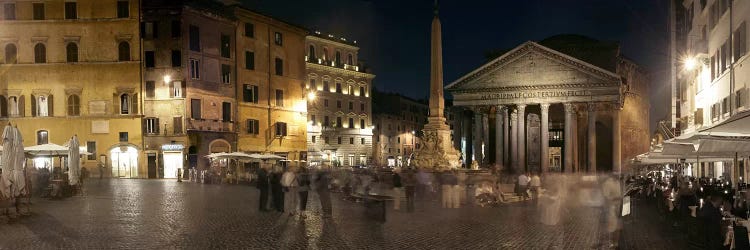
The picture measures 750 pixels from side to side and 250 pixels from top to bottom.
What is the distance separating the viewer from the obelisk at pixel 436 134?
113ft

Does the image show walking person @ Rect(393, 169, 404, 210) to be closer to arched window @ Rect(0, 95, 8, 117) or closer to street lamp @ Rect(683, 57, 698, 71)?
street lamp @ Rect(683, 57, 698, 71)

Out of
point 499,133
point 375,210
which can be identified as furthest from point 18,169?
point 499,133

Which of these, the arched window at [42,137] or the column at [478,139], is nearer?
the arched window at [42,137]

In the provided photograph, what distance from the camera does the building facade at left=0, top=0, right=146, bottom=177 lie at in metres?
45.9

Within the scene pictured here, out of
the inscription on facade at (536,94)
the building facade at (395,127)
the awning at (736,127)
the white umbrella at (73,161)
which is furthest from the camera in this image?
the building facade at (395,127)

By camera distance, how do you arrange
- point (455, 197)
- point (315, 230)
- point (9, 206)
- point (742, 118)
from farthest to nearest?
point (455, 197) → point (9, 206) → point (315, 230) → point (742, 118)

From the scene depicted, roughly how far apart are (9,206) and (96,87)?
30895mm

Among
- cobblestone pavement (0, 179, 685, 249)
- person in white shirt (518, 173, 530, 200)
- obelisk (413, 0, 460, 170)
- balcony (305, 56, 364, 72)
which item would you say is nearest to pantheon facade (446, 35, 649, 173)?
obelisk (413, 0, 460, 170)

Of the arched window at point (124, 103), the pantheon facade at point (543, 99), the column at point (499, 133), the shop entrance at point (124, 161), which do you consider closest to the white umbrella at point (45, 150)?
the shop entrance at point (124, 161)

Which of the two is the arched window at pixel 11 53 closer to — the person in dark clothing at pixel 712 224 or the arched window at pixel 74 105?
the arched window at pixel 74 105

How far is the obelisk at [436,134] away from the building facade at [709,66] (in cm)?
1156

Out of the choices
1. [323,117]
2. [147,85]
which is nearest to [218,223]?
[147,85]

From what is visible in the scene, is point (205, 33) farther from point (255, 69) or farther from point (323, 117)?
point (323, 117)

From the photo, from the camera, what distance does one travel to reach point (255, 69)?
52.2 m
